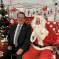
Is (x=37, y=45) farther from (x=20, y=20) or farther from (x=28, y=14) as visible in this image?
(x=28, y=14)

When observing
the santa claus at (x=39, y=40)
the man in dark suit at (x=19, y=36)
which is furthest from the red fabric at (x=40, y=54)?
the man in dark suit at (x=19, y=36)

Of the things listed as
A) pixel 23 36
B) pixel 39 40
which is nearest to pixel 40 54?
pixel 39 40

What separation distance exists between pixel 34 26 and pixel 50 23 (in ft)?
2.04

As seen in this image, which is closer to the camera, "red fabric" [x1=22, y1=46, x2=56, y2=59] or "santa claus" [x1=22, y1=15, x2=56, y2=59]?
"red fabric" [x1=22, y1=46, x2=56, y2=59]

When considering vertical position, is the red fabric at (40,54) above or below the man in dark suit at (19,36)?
below

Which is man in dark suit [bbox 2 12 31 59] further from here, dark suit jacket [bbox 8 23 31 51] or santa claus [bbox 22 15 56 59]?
santa claus [bbox 22 15 56 59]

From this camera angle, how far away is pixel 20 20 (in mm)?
1497

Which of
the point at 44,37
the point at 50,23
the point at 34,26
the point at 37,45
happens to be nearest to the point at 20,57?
the point at 37,45

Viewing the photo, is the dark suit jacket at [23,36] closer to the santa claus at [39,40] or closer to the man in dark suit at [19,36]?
the man in dark suit at [19,36]

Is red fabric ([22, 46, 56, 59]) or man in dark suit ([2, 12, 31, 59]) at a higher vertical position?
man in dark suit ([2, 12, 31, 59])

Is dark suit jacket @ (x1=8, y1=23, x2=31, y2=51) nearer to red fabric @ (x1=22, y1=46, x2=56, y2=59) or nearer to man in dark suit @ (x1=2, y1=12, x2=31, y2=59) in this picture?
man in dark suit @ (x1=2, y1=12, x2=31, y2=59)

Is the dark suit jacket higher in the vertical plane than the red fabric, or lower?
higher

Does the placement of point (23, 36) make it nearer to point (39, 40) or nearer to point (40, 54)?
point (39, 40)

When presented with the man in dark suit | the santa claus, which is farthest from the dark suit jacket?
the santa claus
